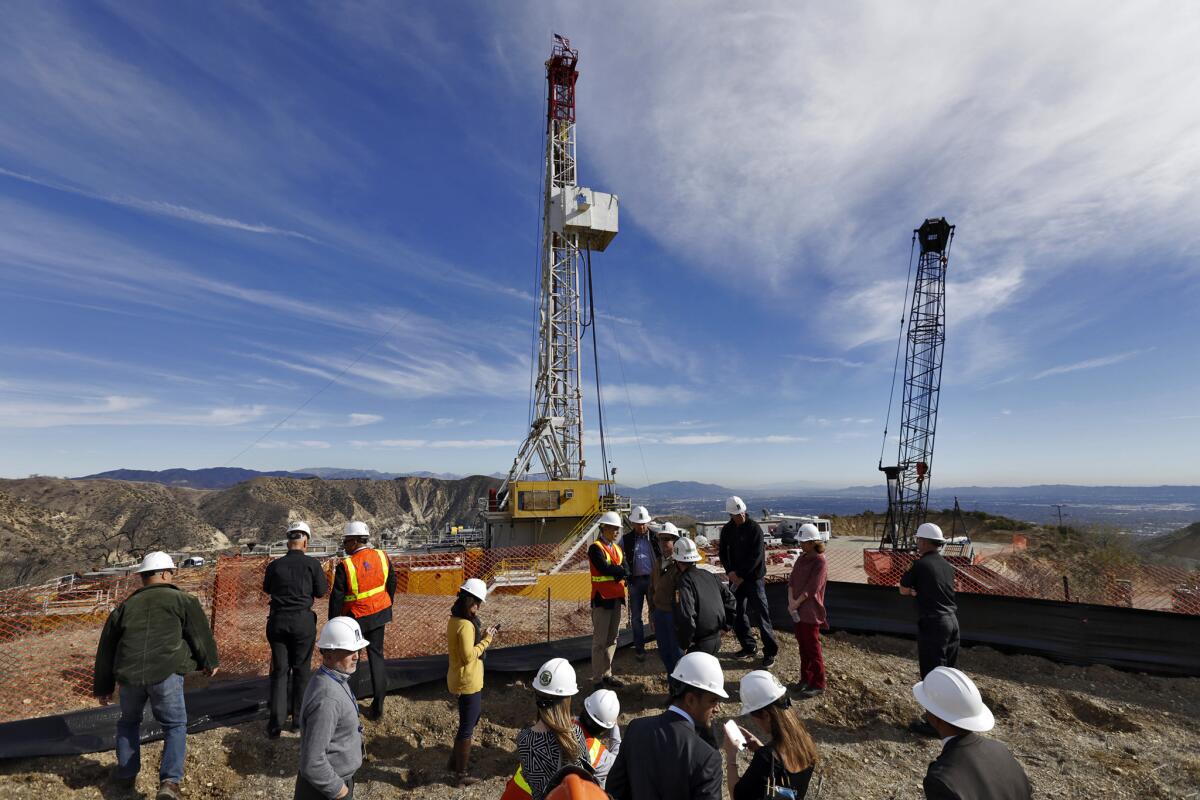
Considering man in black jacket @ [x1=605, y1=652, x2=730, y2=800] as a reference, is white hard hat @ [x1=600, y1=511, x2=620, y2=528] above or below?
above

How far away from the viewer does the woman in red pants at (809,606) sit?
5.39m

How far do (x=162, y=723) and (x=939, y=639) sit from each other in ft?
20.2

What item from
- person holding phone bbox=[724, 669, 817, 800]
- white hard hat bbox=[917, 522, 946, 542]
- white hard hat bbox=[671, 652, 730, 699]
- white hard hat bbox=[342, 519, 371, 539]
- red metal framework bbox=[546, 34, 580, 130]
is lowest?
person holding phone bbox=[724, 669, 817, 800]

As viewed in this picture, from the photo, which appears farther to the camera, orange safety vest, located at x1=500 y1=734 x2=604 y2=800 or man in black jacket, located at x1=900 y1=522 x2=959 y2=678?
man in black jacket, located at x1=900 y1=522 x2=959 y2=678

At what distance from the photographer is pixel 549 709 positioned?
269 centimetres

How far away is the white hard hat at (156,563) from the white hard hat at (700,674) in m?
3.81

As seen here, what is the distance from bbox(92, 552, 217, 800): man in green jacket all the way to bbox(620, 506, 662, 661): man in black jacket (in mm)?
3832

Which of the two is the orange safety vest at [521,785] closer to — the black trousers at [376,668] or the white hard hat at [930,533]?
the black trousers at [376,668]

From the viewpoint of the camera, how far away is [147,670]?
3.85m

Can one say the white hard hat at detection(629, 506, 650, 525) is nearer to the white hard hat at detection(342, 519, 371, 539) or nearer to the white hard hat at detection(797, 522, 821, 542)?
the white hard hat at detection(797, 522, 821, 542)

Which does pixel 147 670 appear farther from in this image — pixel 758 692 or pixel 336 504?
pixel 336 504

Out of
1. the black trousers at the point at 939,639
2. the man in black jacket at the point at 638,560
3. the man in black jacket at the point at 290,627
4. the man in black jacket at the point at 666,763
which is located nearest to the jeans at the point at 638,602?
the man in black jacket at the point at 638,560

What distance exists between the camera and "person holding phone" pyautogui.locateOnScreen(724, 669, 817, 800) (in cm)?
240

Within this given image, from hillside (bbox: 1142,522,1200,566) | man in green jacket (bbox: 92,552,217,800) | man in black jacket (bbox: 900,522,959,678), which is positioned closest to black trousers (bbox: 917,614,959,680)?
man in black jacket (bbox: 900,522,959,678)
